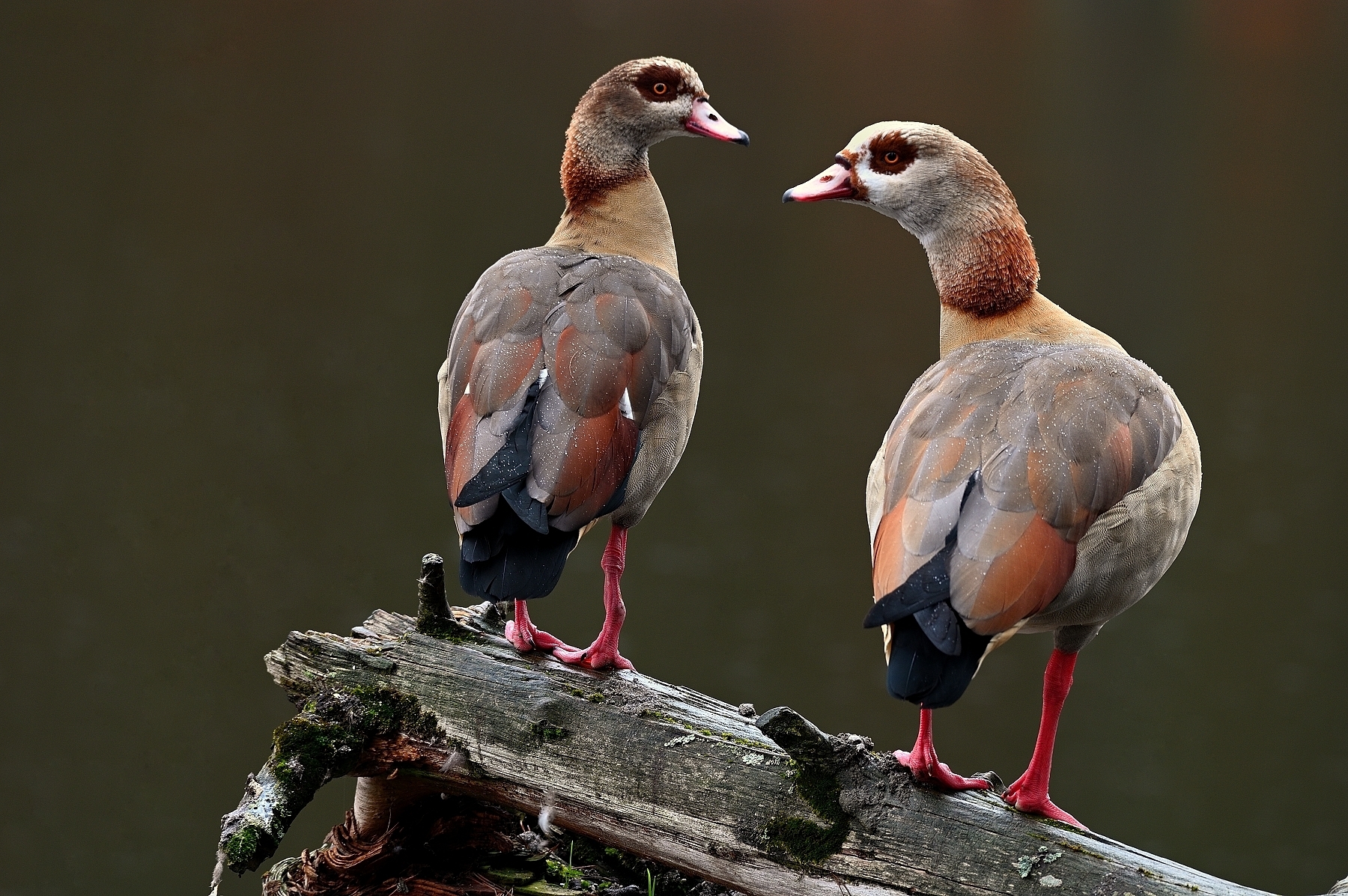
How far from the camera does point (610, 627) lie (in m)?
4.72

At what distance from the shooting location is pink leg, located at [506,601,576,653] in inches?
183

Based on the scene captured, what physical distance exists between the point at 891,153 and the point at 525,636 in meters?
2.03

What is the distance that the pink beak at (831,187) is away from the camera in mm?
4734

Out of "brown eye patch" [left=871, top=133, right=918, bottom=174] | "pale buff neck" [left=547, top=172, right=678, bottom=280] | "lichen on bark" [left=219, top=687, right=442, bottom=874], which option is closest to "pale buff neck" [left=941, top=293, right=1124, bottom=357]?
"brown eye patch" [left=871, top=133, right=918, bottom=174]

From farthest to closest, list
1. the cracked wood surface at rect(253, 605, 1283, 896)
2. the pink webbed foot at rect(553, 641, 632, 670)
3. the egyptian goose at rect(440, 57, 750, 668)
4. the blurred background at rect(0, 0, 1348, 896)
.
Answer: the blurred background at rect(0, 0, 1348, 896) < the pink webbed foot at rect(553, 641, 632, 670) < the egyptian goose at rect(440, 57, 750, 668) < the cracked wood surface at rect(253, 605, 1283, 896)

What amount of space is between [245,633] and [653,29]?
2115 centimetres

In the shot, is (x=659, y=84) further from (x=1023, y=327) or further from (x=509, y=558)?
(x=509, y=558)

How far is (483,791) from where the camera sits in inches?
168

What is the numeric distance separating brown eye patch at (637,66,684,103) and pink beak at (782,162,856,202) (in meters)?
1.20

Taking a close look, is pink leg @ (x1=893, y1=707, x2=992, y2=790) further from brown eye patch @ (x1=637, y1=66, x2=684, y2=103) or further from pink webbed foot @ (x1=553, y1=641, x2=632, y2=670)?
brown eye patch @ (x1=637, y1=66, x2=684, y2=103)

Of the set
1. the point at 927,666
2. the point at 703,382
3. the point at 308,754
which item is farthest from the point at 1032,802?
the point at 703,382

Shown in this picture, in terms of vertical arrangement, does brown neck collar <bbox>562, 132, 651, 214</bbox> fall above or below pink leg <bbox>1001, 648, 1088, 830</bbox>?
above

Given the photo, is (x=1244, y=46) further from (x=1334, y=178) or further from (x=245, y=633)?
(x=245, y=633)

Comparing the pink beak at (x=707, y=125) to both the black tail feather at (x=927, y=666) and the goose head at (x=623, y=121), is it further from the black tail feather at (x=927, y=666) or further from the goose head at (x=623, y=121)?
the black tail feather at (x=927, y=666)
